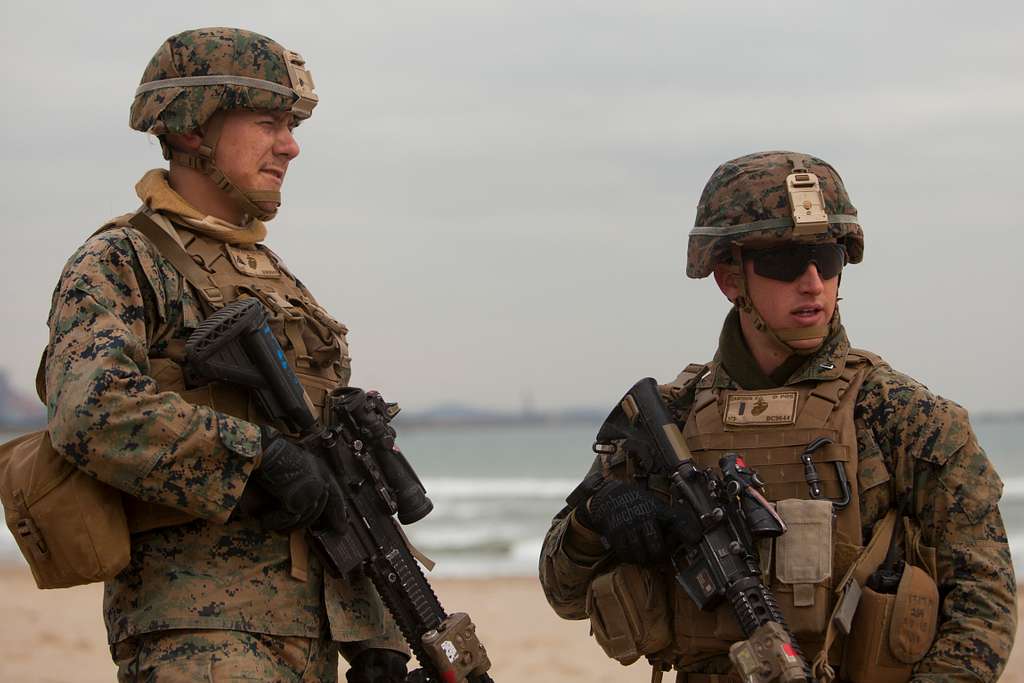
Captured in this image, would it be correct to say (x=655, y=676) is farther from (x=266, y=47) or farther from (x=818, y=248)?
(x=266, y=47)

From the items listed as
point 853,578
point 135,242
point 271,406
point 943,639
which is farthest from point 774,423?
point 135,242

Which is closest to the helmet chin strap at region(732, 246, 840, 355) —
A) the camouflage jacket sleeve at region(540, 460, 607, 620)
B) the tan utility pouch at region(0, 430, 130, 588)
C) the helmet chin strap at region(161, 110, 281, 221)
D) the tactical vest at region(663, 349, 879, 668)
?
the tactical vest at region(663, 349, 879, 668)

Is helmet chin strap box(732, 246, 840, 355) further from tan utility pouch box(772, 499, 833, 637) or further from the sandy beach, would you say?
the sandy beach

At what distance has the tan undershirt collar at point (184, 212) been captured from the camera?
429 centimetres

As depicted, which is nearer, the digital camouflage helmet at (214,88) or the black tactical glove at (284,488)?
the black tactical glove at (284,488)

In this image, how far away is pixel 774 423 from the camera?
408 cm

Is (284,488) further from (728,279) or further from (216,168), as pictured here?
(728,279)

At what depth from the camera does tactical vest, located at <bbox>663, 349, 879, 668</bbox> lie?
3850 millimetres

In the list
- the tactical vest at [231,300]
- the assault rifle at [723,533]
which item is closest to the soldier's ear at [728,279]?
the assault rifle at [723,533]

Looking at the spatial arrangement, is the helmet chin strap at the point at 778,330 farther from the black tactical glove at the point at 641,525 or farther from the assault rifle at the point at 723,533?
the black tactical glove at the point at 641,525

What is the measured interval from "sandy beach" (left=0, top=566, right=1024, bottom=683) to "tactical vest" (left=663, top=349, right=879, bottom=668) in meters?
7.32

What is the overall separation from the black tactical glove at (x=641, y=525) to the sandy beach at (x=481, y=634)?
7.38 metres

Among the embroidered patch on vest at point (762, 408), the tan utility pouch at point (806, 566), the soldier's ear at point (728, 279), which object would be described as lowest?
the tan utility pouch at point (806, 566)

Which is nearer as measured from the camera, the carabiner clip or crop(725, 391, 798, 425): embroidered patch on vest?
the carabiner clip
